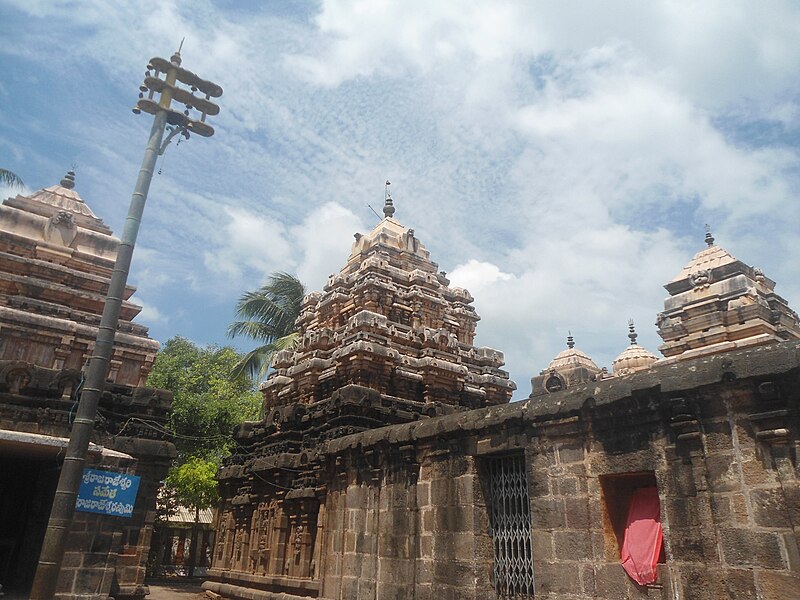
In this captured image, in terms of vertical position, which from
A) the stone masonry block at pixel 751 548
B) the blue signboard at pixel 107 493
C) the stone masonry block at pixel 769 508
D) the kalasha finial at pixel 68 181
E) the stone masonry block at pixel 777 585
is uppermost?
the kalasha finial at pixel 68 181

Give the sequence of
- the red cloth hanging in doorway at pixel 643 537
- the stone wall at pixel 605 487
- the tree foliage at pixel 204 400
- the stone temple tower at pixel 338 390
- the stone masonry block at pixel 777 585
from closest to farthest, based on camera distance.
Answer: the stone masonry block at pixel 777 585
the stone wall at pixel 605 487
the red cloth hanging in doorway at pixel 643 537
the stone temple tower at pixel 338 390
the tree foliage at pixel 204 400

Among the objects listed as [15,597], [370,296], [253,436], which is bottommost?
[15,597]

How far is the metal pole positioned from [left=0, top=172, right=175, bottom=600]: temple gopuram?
3.10m

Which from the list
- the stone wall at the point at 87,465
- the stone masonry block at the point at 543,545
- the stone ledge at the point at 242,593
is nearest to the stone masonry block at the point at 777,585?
the stone masonry block at the point at 543,545

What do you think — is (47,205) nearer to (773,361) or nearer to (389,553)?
(389,553)

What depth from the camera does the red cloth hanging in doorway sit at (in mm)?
6203

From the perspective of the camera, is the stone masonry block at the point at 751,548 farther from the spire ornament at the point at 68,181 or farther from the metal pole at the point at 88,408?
the spire ornament at the point at 68,181

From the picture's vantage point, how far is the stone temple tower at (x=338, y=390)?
1448 cm

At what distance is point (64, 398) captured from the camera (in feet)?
39.8

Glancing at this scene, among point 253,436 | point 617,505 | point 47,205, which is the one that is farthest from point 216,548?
point 617,505

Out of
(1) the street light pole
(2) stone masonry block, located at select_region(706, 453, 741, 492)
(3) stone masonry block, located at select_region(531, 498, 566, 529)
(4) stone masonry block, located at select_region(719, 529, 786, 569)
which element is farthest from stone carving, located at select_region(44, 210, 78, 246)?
(4) stone masonry block, located at select_region(719, 529, 786, 569)

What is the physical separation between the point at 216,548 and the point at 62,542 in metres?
13.5

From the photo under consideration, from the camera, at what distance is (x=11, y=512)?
38.9 ft

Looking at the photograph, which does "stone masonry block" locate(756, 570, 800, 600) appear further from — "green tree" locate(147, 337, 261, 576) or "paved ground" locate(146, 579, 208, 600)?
"green tree" locate(147, 337, 261, 576)
